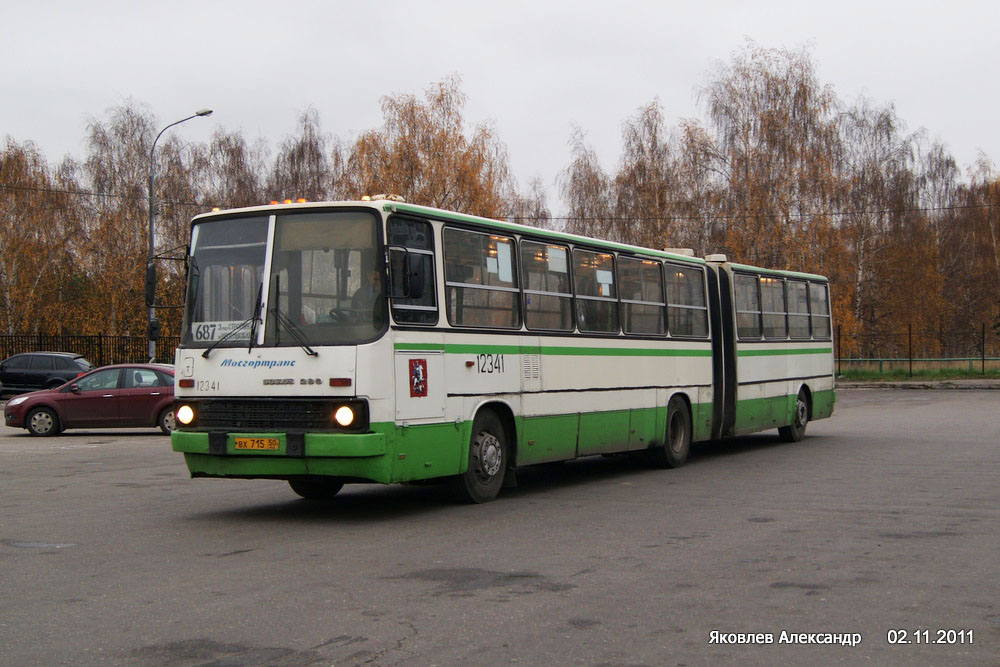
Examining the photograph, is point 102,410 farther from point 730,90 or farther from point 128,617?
point 730,90

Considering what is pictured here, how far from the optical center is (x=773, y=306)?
20.5 meters

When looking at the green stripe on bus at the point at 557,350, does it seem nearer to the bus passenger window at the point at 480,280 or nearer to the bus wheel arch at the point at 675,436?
the bus passenger window at the point at 480,280

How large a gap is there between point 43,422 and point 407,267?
1569cm

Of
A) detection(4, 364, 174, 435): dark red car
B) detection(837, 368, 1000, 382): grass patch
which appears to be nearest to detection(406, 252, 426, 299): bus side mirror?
detection(4, 364, 174, 435): dark red car

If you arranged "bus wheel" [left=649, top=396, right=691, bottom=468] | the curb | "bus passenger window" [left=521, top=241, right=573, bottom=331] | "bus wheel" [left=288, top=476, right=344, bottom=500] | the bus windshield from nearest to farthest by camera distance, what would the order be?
the bus windshield < "bus wheel" [left=288, top=476, right=344, bottom=500] < "bus passenger window" [left=521, top=241, right=573, bottom=331] < "bus wheel" [left=649, top=396, right=691, bottom=468] < the curb

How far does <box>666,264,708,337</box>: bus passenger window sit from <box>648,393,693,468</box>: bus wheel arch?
1.02 m

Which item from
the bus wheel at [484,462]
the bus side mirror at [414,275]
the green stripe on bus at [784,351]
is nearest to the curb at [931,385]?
the green stripe on bus at [784,351]

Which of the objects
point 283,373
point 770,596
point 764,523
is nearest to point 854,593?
point 770,596

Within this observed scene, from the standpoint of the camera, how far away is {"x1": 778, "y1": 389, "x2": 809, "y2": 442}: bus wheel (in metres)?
21.1

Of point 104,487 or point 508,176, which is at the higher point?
point 508,176

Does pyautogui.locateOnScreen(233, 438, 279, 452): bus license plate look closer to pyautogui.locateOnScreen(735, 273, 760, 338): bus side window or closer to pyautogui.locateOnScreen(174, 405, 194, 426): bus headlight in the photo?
pyautogui.locateOnScreen(174, 405, 194, 426): bus headlight

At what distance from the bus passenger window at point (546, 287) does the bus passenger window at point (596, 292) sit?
0.28 meters

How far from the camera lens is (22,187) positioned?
57062mm

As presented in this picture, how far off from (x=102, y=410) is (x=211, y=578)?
660 inches
